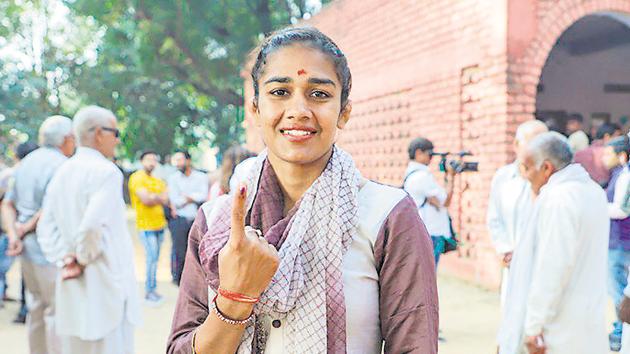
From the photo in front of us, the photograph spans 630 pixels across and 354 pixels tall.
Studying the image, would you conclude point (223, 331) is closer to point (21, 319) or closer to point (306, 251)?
point (306, 251)

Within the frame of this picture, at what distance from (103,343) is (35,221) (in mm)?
1724

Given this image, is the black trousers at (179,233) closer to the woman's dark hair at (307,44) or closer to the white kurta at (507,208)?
the white kurta at (507,208)

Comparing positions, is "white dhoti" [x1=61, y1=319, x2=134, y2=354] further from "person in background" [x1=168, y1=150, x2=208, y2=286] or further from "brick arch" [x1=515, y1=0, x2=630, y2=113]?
"brick arch" [x1=515, y1=0, x2=630, y2=113]

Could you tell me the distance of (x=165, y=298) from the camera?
666 centimetres

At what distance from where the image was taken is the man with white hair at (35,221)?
426cm

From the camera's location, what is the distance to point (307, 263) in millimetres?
1321

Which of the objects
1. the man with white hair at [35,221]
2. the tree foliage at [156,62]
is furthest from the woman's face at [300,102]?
the tree foliage at [156,62]

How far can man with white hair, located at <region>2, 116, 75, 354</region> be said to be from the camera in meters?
4.26

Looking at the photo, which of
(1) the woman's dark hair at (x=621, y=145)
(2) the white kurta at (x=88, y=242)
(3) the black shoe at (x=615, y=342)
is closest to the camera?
(2) the white kurta at (x=88, y=242)

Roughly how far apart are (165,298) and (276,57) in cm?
584

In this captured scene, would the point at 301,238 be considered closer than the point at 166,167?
Yes

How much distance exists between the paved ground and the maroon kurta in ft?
11.9

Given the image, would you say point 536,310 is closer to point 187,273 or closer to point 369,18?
point 187,273

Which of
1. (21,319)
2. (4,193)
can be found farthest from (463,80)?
(21,319)
